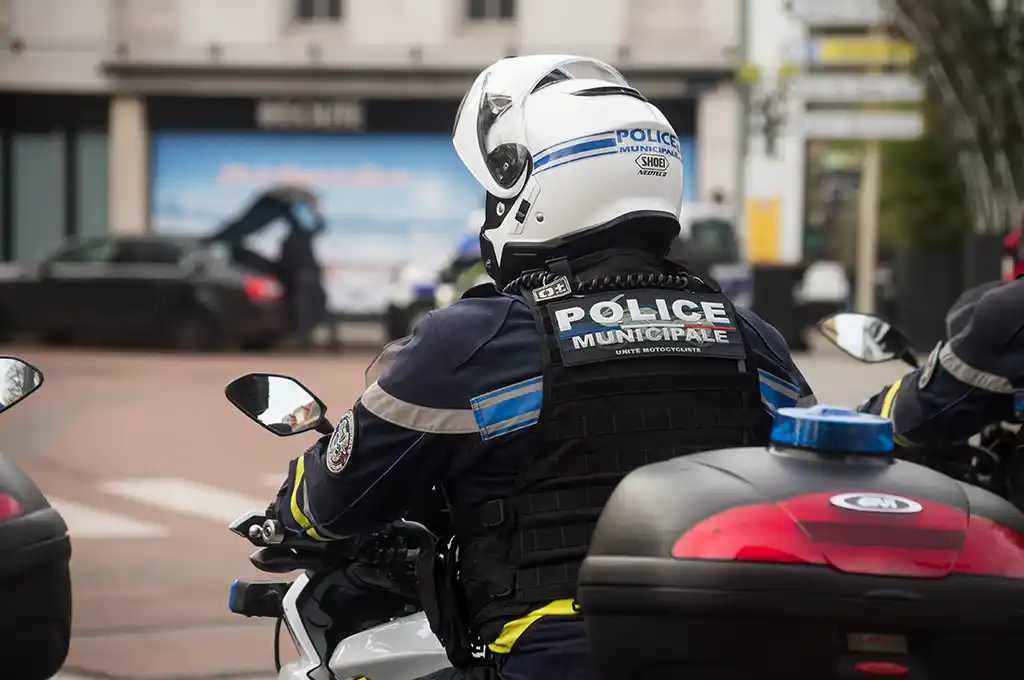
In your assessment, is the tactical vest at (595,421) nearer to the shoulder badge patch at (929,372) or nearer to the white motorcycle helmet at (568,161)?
the white motorcycle helmet at (568,161)

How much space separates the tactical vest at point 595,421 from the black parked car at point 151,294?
709 inches

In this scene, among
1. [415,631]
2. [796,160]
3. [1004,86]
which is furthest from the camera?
[796,160]

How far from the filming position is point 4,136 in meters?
30.1

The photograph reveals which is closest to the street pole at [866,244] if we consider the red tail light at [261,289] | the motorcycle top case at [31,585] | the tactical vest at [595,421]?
the red tail light at [261,289]

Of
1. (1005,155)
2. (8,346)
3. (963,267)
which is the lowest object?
(8,346)

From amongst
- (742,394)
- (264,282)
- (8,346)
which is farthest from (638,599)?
(8,346)

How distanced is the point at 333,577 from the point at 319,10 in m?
27.4

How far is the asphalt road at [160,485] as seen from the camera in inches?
243

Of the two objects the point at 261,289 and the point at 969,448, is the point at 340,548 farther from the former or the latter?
the point at 261,289

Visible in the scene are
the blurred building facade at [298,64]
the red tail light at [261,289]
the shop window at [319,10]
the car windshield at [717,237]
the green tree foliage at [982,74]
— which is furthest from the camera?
the shop window at [319,10]

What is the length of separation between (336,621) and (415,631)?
18 centimetres

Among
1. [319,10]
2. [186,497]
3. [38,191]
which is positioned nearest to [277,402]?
[186,497]

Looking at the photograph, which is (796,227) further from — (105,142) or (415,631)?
(415,631)

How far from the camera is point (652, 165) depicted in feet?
9.35
